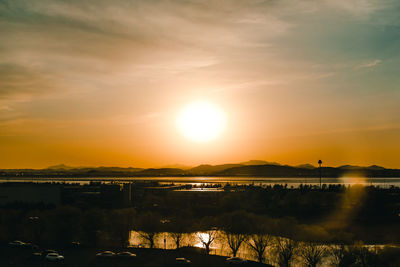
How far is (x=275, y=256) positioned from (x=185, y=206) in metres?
61.8

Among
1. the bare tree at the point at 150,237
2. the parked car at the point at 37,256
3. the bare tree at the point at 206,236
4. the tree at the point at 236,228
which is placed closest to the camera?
the parked car at the point at 37,256

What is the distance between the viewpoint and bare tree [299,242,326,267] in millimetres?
37844

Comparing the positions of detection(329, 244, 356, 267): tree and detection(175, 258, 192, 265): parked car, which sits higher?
detection(329, 244, 356, 267): tree

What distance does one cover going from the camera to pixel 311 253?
38.5 metres

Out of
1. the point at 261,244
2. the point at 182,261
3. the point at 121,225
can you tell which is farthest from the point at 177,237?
the point at 182,261

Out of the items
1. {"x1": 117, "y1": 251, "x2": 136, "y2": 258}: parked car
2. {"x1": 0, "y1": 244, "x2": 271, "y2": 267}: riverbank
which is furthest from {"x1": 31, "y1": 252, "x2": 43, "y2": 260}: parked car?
{"x1": 117, "y1": 251, "x2": 136, "y2": 258}: parked car

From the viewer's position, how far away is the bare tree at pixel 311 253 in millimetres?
37844

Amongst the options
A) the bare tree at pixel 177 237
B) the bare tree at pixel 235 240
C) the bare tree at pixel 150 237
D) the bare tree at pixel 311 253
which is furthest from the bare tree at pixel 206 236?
the bare tree at pixel 311 253

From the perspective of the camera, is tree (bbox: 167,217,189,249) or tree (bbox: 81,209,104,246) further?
tree (bbox: 81,209,104,246)

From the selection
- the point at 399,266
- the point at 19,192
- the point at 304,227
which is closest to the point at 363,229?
the point at 304,227

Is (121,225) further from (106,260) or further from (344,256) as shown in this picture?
(344,256)

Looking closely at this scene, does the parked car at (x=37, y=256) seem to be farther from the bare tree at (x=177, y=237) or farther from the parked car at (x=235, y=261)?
the parked car at (x=235, y=261)

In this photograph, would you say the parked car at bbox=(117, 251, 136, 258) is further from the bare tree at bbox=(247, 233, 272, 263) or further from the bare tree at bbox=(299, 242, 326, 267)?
the bare tree at bbox=(299, 242, 326, 267)

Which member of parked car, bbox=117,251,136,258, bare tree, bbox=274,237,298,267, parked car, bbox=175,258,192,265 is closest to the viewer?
parked car, bbox=175,258,192,265
